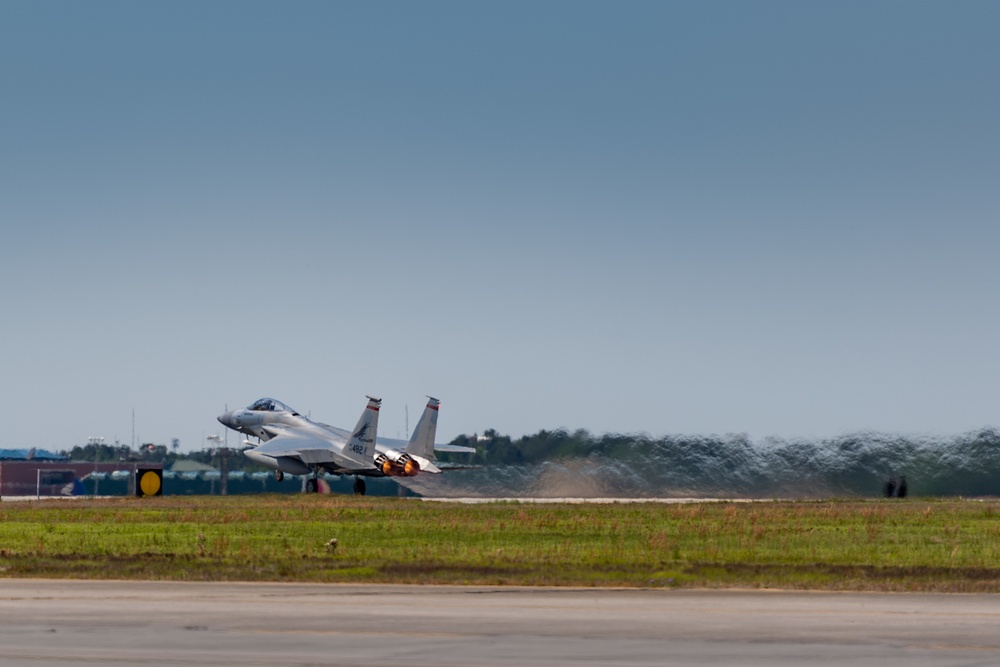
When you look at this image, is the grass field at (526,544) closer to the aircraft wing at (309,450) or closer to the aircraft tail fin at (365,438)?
the aircraft tail fin at (365,438)

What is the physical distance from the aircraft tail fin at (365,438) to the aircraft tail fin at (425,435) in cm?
251

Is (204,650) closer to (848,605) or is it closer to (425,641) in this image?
(425,641)

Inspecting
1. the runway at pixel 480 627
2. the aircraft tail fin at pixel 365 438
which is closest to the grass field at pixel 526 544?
the runway at pixel 480 627

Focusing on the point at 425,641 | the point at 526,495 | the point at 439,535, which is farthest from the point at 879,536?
the point at 526,495

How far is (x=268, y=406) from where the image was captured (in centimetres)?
9075

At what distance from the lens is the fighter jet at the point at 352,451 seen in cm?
7962

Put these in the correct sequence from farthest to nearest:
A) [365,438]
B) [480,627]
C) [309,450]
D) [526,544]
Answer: [309,450] < [365,438] < [526,544] < [480,627]

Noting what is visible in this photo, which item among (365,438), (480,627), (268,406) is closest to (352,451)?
(365,438)

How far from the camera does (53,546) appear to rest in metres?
35.9

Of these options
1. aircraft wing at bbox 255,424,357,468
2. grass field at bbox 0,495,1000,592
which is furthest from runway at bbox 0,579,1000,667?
aircraft wing at bbox 255,424,357,468

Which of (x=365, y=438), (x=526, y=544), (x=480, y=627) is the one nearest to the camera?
(x=480, y=627)

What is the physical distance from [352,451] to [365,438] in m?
1.32

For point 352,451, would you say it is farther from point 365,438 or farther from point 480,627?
point 480,627

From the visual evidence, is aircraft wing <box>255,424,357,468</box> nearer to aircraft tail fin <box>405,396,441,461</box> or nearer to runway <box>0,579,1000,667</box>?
aircraft tail fin <box>405,396,441,461</box>
